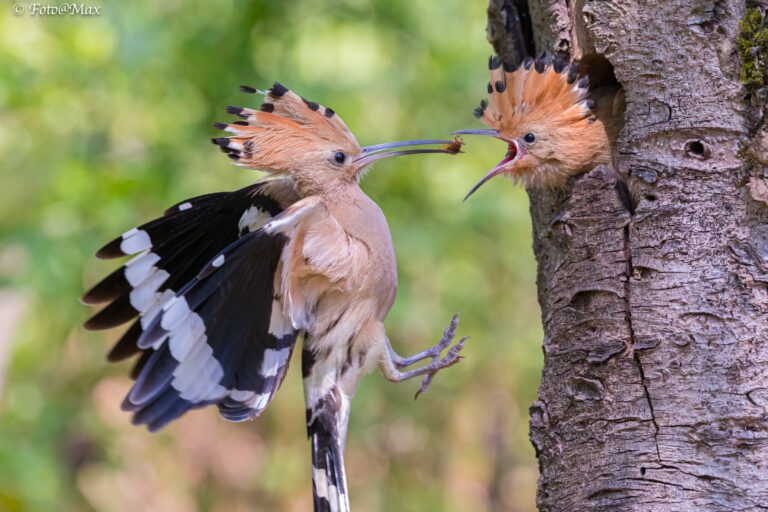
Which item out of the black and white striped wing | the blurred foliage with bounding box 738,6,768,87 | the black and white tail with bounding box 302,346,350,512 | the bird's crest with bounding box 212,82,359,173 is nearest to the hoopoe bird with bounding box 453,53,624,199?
the blurred foliage with bounding box 738,6,768,87

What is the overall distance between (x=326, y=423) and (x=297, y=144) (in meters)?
0.90

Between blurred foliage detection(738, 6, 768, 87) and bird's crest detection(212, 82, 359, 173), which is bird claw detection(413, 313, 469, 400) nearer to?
bird's crest detection(212, 82, 359, 173)

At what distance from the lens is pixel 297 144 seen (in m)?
2.63

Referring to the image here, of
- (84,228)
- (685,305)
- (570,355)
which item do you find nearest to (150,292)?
(570,355)

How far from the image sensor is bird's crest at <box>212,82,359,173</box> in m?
2.54

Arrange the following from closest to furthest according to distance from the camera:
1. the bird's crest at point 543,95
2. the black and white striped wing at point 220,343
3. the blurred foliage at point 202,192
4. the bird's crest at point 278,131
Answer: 1. the black and white striped wing at point 220,343
2. the bird's crest at point 543,95
3. the bird's crest at point 278,131
4. the blurred foliage at point 202,192

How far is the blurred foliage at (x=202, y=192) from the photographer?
461 cm

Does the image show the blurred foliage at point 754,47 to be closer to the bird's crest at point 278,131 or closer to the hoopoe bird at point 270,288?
the hoopoe bird at point 270,288

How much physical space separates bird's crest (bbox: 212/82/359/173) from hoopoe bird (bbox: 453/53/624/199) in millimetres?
509

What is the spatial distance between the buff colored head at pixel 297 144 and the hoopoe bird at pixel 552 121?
257 mm

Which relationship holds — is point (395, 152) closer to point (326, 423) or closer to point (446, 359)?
point (446, 359)

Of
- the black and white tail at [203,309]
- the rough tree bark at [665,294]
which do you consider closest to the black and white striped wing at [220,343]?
the black and white tail at [203,309]

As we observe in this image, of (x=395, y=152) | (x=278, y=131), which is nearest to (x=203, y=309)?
(x=278, y=131)

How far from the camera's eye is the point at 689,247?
6.97 ft
